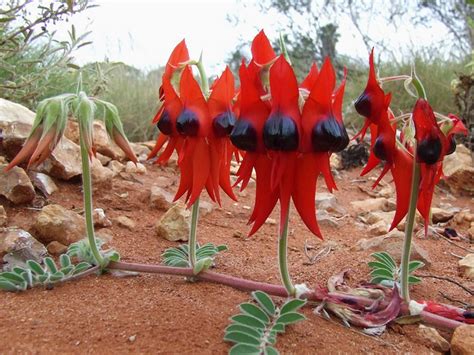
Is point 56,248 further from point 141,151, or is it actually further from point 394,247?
point 141,151

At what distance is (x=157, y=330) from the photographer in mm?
1120

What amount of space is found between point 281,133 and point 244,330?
0.37 m

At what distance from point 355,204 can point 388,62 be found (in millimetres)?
3706

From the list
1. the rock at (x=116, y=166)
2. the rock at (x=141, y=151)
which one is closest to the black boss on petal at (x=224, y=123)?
the rock at (x=116, y=166)

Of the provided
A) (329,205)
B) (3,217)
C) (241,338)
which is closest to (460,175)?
(329,205)

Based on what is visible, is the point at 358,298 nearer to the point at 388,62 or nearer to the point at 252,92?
the point at 252,92

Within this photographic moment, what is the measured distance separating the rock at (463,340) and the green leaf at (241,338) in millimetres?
430

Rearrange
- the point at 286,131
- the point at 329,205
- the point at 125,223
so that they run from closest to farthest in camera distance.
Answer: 1. the point at 286,131
2. the point at 125,223
3. the point at 329,205

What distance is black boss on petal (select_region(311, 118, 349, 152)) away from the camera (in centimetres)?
102

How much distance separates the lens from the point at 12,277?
1346mm

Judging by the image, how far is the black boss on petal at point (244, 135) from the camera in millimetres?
1050

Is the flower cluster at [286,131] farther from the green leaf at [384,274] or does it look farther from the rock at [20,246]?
the rock at [20,246]

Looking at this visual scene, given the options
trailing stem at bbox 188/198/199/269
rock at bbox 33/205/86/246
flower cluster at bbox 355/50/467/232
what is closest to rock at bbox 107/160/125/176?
rock at bbox 33/205/86/246

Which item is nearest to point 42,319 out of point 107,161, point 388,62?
point 107,161
